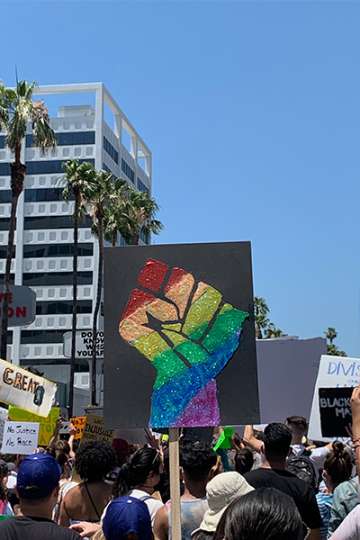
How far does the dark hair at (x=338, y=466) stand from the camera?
5.72 m

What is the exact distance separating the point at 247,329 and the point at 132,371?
28.8 inches

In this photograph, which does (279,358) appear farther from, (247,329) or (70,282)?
(70,282)

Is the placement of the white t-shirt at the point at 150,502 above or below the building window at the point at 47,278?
below

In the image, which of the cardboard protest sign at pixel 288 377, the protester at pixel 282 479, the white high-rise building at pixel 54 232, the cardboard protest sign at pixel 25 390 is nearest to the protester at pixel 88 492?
the protester at pixel 282 479

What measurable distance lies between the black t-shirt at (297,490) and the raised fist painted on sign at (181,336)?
0.62 m

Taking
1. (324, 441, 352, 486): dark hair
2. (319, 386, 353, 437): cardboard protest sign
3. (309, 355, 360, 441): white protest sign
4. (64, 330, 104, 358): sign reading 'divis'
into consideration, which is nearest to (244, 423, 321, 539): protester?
(324, 441, 352, 486): dark hair

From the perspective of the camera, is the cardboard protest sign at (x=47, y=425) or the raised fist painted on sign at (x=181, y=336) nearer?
the raised fist painted on sign at (x=181, y=336)

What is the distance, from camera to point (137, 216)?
46.7m

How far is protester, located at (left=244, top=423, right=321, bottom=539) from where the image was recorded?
15.7ft

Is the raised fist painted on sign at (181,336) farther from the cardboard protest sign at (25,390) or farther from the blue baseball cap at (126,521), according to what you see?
the cardboard protest sign at (25,390)

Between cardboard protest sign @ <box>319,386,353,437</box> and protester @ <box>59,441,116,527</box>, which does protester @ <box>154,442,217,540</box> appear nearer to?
protester @ <box>59,441,116,527</box>

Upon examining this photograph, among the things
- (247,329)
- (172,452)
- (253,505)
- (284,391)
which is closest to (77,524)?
(172,452)

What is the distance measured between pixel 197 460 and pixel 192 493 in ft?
0.74

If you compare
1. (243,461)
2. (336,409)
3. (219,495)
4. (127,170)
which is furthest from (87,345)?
(219,495)
